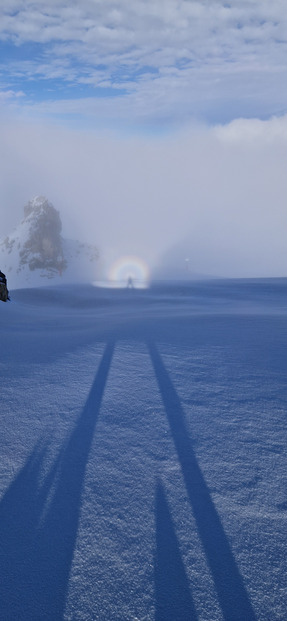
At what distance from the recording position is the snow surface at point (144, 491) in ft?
7.07

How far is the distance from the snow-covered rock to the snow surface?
10731cm

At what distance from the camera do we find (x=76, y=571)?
230cm

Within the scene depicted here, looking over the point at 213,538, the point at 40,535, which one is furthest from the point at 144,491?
the point at 40,535

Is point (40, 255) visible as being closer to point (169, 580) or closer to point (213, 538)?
point (213, 538)

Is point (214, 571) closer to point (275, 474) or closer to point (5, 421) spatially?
point (275, 474)

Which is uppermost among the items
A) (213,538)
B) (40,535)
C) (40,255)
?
(40,255)

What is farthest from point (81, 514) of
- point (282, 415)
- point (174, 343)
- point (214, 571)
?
point (174, 343)

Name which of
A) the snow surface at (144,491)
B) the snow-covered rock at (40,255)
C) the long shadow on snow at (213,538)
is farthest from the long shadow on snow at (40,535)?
the snow-covered rock at (40,255)

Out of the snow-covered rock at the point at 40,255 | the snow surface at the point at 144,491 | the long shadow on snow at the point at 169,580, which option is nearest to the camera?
the long shadow on snow at the point at 169,580

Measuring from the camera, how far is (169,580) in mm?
2240

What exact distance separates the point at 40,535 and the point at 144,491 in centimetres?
96

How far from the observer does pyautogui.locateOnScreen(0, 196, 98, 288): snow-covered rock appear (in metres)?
112

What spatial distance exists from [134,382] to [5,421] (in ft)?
7.24

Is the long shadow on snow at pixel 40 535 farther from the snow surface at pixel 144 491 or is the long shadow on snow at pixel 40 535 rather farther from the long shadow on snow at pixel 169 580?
the long shadow on snow at pixel 169 580
